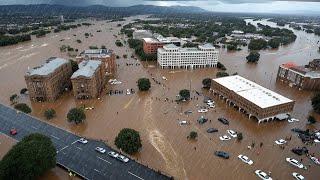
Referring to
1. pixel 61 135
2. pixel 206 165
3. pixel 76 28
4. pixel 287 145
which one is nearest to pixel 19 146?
pixel 61 135

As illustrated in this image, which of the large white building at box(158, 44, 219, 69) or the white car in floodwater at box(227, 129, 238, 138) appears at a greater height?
the large white building at box(158, 44, 219, 69)

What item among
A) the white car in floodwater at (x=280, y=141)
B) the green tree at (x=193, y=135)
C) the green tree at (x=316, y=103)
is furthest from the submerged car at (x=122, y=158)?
the green tree at (x=316, y=103)

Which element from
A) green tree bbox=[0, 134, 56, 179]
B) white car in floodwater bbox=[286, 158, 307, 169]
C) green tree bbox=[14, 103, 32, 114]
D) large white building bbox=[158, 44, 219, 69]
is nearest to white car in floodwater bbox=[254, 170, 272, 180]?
white car in floodwater bbox=[286, 158, 307, 169]

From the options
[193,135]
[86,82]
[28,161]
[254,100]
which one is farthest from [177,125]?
[28,161]

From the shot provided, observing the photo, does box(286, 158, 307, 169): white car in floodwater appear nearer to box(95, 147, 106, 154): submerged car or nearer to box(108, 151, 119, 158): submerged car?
box(108, 151, 119, 158): submerged car

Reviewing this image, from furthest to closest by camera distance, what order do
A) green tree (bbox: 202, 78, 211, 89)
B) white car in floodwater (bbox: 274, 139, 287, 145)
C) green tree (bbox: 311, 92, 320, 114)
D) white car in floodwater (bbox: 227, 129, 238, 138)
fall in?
green tree (bbox: 202, 78, 211, 89), green tree (bbox: 311, 92, 320, 114), white car in floodwater (bbox: 227, 129, 238, 138), white car in floodwater (bbox: 274, 139, 287, 145)

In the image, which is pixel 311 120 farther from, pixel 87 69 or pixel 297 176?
pixel 87 69

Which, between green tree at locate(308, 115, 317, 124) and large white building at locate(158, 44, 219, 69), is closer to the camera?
green tree at locate(308, 115, 317, 124)
